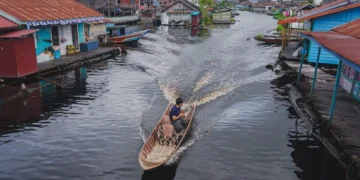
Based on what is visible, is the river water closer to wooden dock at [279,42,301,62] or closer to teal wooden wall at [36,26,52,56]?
wooden dock at [279,42,301,62]

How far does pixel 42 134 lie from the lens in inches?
527

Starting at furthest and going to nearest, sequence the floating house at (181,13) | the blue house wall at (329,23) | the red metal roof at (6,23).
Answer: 1. the floating house at (181,13)
2. the blue house wall at (329,23)
3. the red metal roof at (6,23)

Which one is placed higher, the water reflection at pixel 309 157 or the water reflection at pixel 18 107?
the water reflection at pixel 18 107

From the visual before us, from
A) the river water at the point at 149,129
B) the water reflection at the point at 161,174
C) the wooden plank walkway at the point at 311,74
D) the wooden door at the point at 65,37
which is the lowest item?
the water reflection at the point at 161,174

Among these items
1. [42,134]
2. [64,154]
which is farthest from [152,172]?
[42,134]

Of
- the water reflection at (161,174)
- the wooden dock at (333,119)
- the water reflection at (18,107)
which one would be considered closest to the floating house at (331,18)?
the wooden dock at (333,119)

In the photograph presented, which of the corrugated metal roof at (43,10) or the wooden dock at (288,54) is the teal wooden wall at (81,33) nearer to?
the corrugated metal roof at (43,10)

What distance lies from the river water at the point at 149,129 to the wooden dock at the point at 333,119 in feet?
1.68

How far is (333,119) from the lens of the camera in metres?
12.8

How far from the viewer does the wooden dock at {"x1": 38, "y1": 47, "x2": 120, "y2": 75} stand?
77.7 ft

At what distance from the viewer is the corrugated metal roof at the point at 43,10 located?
22975 mm

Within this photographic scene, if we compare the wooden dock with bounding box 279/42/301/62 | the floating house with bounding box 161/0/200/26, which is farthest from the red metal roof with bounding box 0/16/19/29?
the floating house with bounding box 161/0/200/26

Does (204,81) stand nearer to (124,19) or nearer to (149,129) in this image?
(149,129)

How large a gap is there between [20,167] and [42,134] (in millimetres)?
2657
